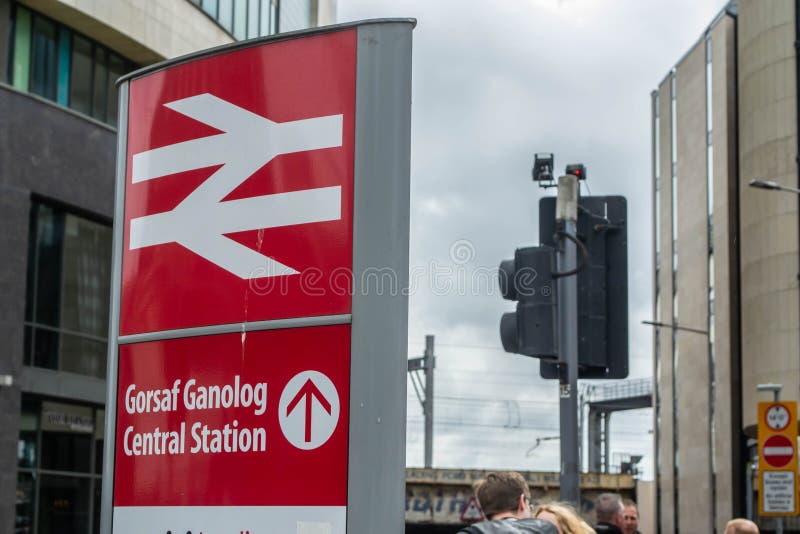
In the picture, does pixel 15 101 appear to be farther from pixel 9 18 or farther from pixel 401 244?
pixel 401 244

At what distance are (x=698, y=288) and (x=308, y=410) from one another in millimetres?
53403

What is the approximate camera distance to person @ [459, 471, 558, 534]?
4984 millimetres

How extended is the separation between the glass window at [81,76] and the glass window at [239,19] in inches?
177

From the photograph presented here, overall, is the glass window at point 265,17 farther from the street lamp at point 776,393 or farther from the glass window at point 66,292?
the street lamp at point 776,393

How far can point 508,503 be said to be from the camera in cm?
522

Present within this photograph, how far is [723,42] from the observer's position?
5266 centimetres

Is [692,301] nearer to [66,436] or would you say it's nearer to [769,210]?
[769,210]

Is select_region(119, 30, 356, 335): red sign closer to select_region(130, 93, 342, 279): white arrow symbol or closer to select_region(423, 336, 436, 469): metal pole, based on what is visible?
select_region(130, 93, 342, 279): white arrow symbol

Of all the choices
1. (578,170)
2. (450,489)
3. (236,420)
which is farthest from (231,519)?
(450,489)

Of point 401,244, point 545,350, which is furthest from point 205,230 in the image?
point 545,350

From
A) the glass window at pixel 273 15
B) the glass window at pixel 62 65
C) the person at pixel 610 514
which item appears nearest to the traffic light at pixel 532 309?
the person at pixel 610 514

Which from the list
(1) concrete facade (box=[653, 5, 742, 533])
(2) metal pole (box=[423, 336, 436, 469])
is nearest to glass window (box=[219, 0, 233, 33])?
(1) concrete facade (box=[653, 5, 742, 533])

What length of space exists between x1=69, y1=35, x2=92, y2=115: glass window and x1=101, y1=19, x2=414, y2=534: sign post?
22.5m

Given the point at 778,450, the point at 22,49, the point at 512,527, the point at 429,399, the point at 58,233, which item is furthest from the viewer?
the point at 429,399
